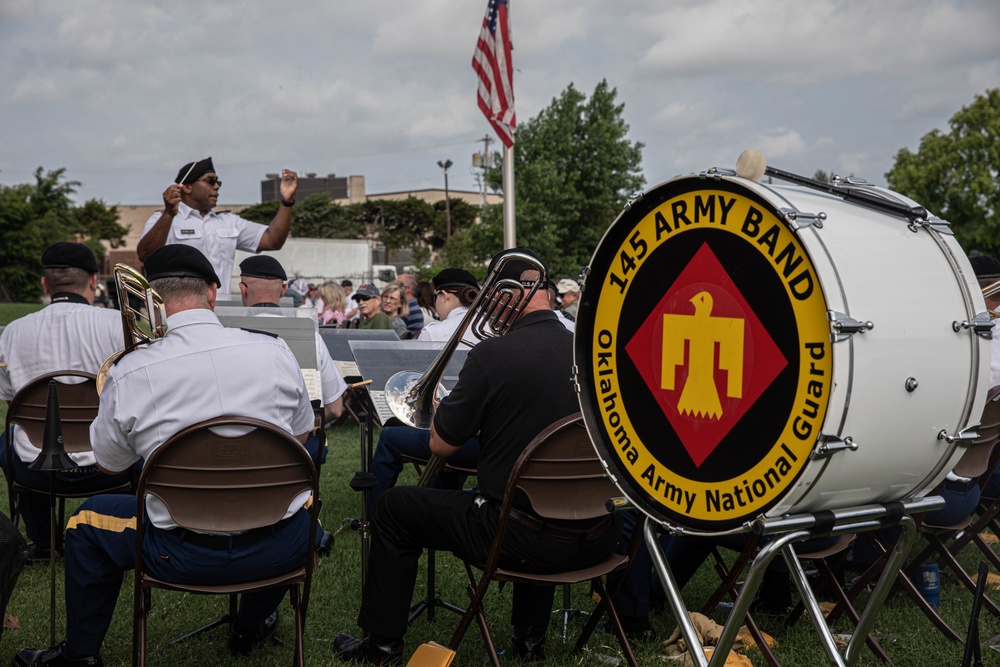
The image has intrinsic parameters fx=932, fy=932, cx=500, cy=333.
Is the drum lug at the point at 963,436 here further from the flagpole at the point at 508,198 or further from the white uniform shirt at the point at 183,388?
the flagpole at the point at 508,198

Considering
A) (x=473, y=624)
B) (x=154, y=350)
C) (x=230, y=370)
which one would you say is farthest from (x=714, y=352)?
(x=473, y=624)

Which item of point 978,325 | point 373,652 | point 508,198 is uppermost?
point 508,198

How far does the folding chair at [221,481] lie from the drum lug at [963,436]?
188 centimetres

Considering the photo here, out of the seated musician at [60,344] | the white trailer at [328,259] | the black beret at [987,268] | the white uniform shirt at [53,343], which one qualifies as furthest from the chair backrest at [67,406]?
the white trailer at [328,259]

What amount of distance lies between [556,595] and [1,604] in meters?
2.60

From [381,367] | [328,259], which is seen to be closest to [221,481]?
[381,367]

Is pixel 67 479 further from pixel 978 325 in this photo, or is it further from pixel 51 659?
pixel 978 325

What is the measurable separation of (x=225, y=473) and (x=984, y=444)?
9.86 ft

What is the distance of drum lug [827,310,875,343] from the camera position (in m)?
1.85

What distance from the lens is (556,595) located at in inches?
181

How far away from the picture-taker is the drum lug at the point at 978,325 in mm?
2082

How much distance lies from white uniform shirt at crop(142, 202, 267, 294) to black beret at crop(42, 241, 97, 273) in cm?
71

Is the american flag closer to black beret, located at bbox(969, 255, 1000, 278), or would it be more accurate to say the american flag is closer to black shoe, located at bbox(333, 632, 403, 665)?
black beret, located at bbox(969, 255, 1000, 278)

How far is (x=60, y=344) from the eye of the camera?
481cm
